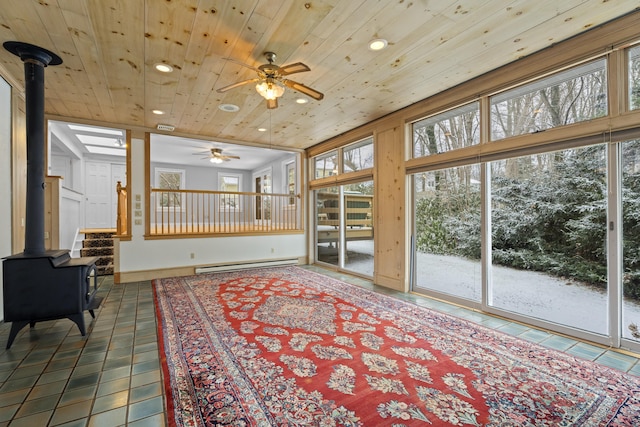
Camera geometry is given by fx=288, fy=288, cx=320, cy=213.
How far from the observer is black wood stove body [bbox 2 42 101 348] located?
2.66m

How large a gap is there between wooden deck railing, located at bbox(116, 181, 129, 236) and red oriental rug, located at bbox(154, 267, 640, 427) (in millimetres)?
2697

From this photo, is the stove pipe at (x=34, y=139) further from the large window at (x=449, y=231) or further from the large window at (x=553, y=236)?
the large window at (x=553, y=236)

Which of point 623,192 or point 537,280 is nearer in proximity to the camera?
point 623,192

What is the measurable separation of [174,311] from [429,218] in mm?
3733

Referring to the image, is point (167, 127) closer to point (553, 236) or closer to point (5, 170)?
point (5, 170)

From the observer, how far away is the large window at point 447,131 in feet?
12.1

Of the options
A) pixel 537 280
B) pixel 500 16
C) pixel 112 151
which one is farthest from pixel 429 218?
pixel 112 151

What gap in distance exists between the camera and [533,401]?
188cm

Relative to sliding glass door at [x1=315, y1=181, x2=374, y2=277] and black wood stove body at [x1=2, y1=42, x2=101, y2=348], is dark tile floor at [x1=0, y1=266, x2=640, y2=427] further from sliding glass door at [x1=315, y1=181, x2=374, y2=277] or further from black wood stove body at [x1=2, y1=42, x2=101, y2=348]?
sliding glass door at [x1=315, y1=181, x2=374, y2=277]

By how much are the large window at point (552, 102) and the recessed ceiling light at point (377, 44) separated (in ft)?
5.36

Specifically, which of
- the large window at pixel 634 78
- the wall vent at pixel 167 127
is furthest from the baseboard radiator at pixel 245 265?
the large window at pixel 634 78

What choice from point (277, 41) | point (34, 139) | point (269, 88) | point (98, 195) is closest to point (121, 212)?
point (34, 139)

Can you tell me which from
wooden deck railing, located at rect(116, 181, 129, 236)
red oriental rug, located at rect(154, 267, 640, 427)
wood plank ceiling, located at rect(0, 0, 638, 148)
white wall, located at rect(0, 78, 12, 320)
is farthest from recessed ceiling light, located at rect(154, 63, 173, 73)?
wooden deck railing, located at rect(116, 181, 129, 236)

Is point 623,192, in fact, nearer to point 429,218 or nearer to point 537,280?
point 537,280
